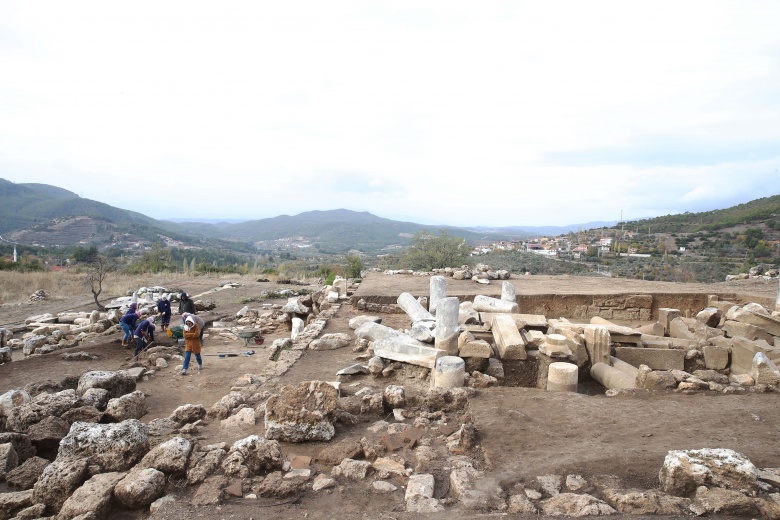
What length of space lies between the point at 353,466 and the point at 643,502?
2.12m

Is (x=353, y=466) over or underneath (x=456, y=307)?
underneath

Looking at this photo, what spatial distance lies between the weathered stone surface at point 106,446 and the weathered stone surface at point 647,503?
390 centimetres

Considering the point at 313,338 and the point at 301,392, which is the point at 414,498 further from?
the point at 313,338

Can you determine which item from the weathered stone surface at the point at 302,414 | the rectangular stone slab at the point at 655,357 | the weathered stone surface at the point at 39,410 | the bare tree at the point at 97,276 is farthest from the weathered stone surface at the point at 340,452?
the bare tree at the point at 97,276

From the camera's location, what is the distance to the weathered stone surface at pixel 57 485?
11.2 ft

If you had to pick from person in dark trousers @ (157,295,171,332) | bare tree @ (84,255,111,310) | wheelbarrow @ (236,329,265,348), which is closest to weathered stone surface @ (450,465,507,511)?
wheelbarrow @ (236,329,265,348)

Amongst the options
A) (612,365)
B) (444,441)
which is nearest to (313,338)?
(444,441)

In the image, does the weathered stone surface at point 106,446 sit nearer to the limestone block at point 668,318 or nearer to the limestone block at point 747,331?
the limestone block at point 747,331

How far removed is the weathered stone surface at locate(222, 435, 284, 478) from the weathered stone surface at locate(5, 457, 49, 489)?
1.85 metres

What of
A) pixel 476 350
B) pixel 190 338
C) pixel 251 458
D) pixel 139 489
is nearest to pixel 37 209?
pixel 190 338

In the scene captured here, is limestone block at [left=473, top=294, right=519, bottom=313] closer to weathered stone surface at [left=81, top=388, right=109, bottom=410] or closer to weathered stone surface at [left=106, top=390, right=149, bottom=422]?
weathered stone surface at [left=106, top=390, right=149, bottom=422]

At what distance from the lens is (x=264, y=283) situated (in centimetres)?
2242

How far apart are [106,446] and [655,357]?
7524mm

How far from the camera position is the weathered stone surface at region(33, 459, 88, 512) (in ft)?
11.2
